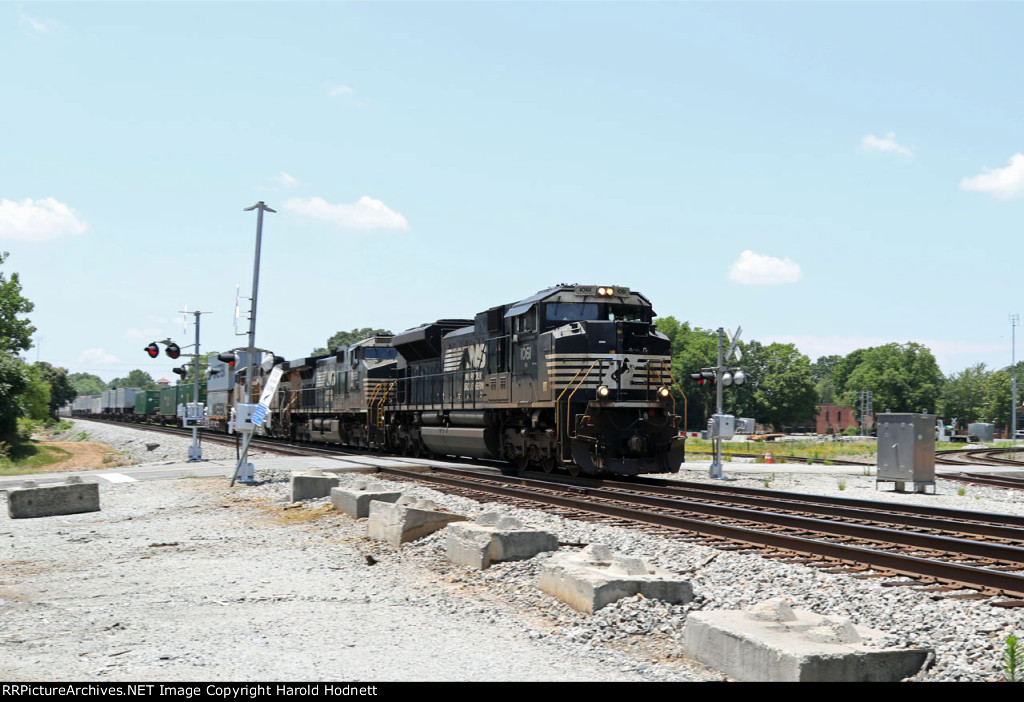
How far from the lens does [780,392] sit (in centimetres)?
10931

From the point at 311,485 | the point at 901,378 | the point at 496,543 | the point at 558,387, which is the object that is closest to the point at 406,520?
the point at 496,543

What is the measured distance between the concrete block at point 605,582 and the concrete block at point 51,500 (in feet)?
37.5

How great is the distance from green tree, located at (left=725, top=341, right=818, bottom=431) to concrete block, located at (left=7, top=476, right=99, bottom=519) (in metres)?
97.1

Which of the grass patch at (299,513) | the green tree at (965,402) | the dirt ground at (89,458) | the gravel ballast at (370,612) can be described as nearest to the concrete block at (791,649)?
the gravel ballast at (370,612)

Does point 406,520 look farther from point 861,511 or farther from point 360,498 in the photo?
point 861,511

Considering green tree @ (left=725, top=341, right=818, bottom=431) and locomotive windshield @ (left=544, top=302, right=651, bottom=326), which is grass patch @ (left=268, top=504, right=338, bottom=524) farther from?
green tree @ (left=725, top=341, right=818, bottom=431)

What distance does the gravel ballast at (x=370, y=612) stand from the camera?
19.0 feet

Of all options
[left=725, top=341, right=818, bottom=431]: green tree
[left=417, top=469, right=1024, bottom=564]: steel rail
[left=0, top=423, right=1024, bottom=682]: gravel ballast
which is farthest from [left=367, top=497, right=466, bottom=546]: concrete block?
[left=725, top=341, right=818, bottom=431]: green tree

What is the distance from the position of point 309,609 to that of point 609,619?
8.41 feet

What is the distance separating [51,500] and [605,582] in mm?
12501

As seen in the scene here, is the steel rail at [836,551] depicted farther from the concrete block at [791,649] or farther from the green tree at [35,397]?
the green tree at [35,397]

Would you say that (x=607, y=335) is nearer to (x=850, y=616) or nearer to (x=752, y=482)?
(x=752, y=482)

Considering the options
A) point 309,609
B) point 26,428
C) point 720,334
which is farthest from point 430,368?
point 26,428

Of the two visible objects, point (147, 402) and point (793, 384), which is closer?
point (147, 402)
